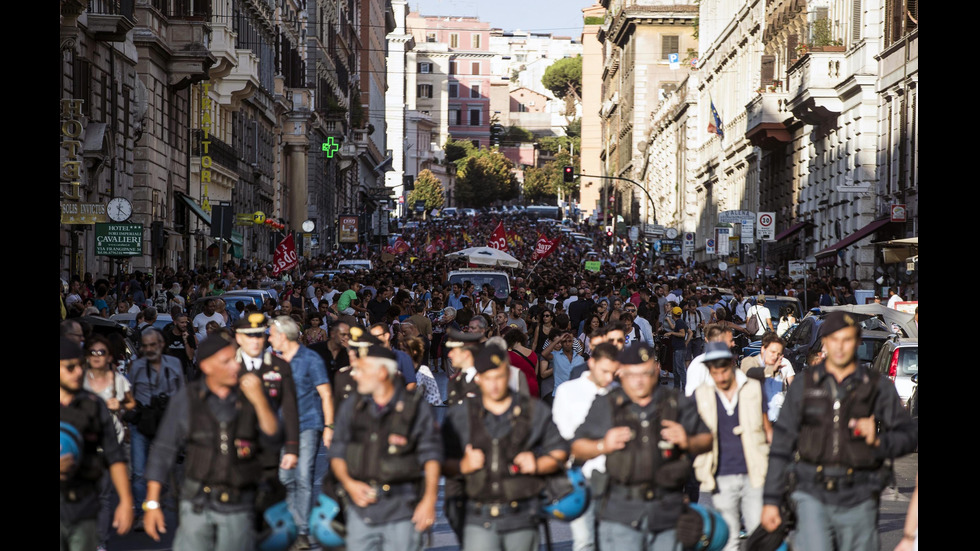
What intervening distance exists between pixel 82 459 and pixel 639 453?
3.09m

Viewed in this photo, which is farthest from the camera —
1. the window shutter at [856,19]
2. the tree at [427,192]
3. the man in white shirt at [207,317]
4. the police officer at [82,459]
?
the tree at [427,192]

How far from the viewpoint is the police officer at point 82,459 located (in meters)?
8.90

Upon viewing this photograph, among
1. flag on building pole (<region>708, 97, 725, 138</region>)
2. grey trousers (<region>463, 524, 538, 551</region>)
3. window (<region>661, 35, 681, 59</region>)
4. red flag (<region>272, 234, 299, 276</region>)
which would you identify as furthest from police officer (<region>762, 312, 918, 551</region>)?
window (<region>661, 35, 681, 59</region>)

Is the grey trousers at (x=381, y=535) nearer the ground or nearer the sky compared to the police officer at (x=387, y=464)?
nearer the ground

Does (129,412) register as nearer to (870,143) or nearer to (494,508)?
(494,508)

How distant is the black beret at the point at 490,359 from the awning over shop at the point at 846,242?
29993mm

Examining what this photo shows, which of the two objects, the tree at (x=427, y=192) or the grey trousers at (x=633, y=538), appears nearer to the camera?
the grey trousers at (x=633, y=538)

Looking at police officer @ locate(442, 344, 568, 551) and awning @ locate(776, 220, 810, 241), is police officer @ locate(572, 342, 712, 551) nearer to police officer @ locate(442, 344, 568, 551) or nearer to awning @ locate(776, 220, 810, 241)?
police officer @ locate(442, 344, 568, 551)

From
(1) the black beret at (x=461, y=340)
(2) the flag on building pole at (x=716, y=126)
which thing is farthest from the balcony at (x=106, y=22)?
(2) the flag on building pole at (x=716, y=126)

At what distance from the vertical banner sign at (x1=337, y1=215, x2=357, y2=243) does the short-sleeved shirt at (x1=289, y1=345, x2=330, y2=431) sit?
65.0m

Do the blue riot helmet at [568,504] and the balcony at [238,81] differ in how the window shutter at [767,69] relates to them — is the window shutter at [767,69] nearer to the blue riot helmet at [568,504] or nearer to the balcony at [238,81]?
the balcony at [238,81]

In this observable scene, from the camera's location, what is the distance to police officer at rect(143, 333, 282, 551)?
8.82 m
